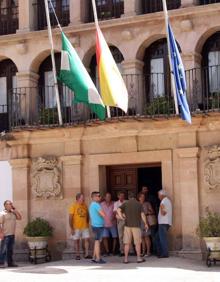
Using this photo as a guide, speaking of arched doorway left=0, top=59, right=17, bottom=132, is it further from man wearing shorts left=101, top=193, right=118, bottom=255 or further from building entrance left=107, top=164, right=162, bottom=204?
man wearing shorts left=101, top=193, right=118, bottom=255

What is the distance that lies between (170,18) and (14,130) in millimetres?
5338

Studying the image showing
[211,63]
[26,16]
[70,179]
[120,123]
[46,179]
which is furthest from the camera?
[26,16]

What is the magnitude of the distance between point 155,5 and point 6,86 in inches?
209

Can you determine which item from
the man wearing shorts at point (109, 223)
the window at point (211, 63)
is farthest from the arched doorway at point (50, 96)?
the window at point (211, 63)

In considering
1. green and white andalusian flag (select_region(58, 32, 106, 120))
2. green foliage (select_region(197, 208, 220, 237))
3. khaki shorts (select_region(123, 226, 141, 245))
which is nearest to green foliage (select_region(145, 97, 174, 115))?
green and white andalusian flag (select_region(58, 32, 106, 120))

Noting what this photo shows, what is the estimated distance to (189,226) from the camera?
18312 millimetres

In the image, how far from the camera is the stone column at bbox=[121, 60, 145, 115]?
19359 millimetres

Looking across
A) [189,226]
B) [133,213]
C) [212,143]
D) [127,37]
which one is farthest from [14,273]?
[127,37]

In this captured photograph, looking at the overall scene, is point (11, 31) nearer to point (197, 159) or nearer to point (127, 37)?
point (127, 37)

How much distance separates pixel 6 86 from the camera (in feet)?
71.2

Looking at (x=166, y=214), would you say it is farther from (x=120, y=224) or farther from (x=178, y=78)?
(x=178, y=78)

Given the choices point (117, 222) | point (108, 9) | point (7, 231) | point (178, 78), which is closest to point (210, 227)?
point (117, 222)

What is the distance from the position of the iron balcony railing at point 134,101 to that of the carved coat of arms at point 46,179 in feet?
3.67

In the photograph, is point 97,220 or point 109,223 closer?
point 97,220
